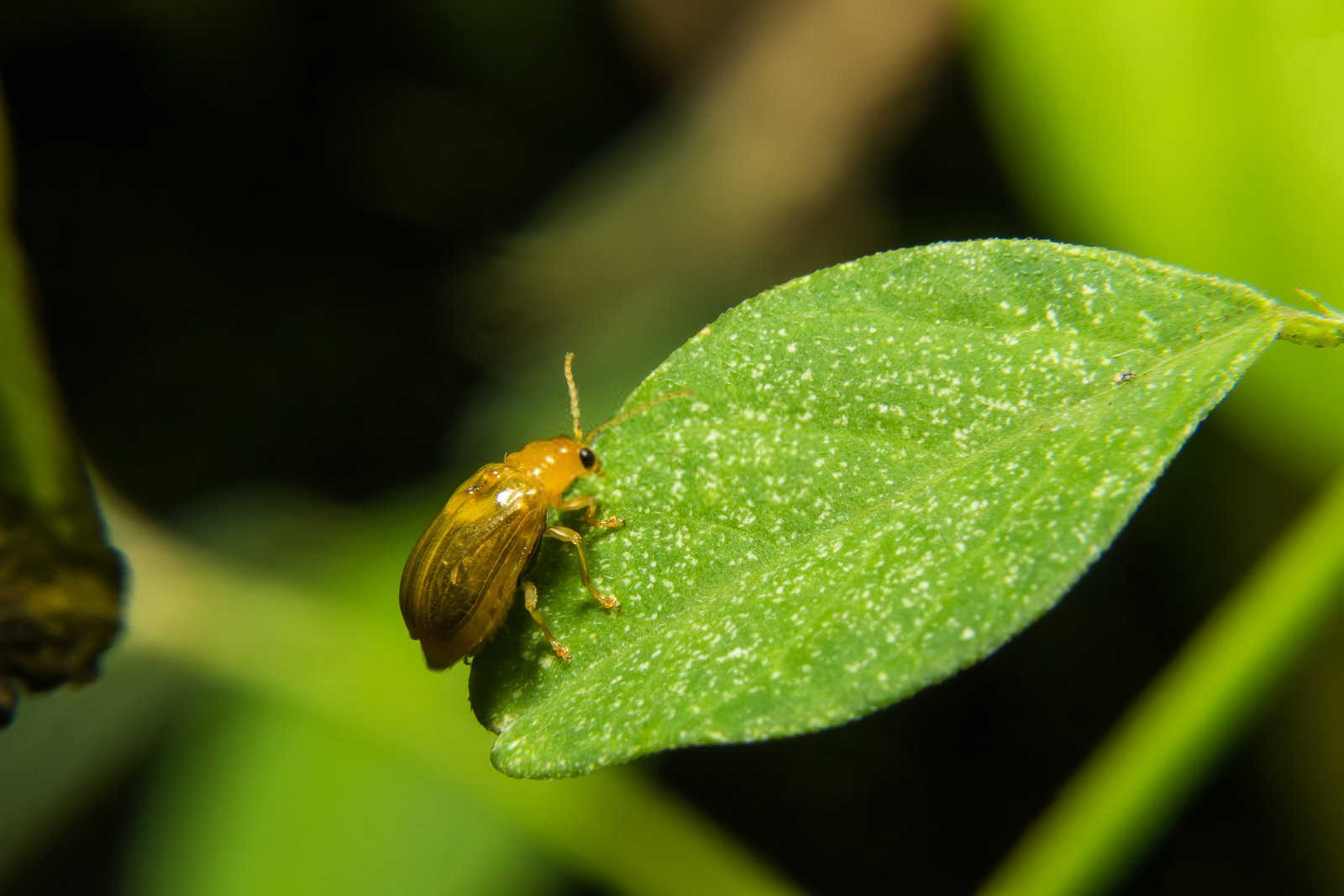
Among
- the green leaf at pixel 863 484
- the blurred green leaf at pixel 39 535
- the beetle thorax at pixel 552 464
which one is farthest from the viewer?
the beetle thorax at pixel 552 464

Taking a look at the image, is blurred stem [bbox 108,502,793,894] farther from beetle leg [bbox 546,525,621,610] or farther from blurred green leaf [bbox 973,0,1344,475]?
blurred green leaf [bbox 973,0,1344,475]

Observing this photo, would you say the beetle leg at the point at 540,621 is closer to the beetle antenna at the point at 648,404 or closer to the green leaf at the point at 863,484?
the green leaf at the point at 863,484

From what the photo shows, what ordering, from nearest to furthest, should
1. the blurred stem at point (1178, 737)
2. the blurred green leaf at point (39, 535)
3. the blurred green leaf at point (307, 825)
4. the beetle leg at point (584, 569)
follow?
the beetle leg at point (584, 569), the blurred green leaf at point (39, 535), the blurred stem at point (1178, 737), the blurred green leaf at point (307, 825)

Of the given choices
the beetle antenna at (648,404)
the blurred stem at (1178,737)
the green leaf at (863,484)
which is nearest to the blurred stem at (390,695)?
the blurred stem at (1178,737)

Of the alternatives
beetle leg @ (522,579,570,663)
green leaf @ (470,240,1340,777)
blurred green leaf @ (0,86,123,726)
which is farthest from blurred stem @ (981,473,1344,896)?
blurred green leaf @ (0,86,123,726)

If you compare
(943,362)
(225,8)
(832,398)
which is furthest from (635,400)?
(225,8)

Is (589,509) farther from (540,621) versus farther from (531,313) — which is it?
(531,313)
